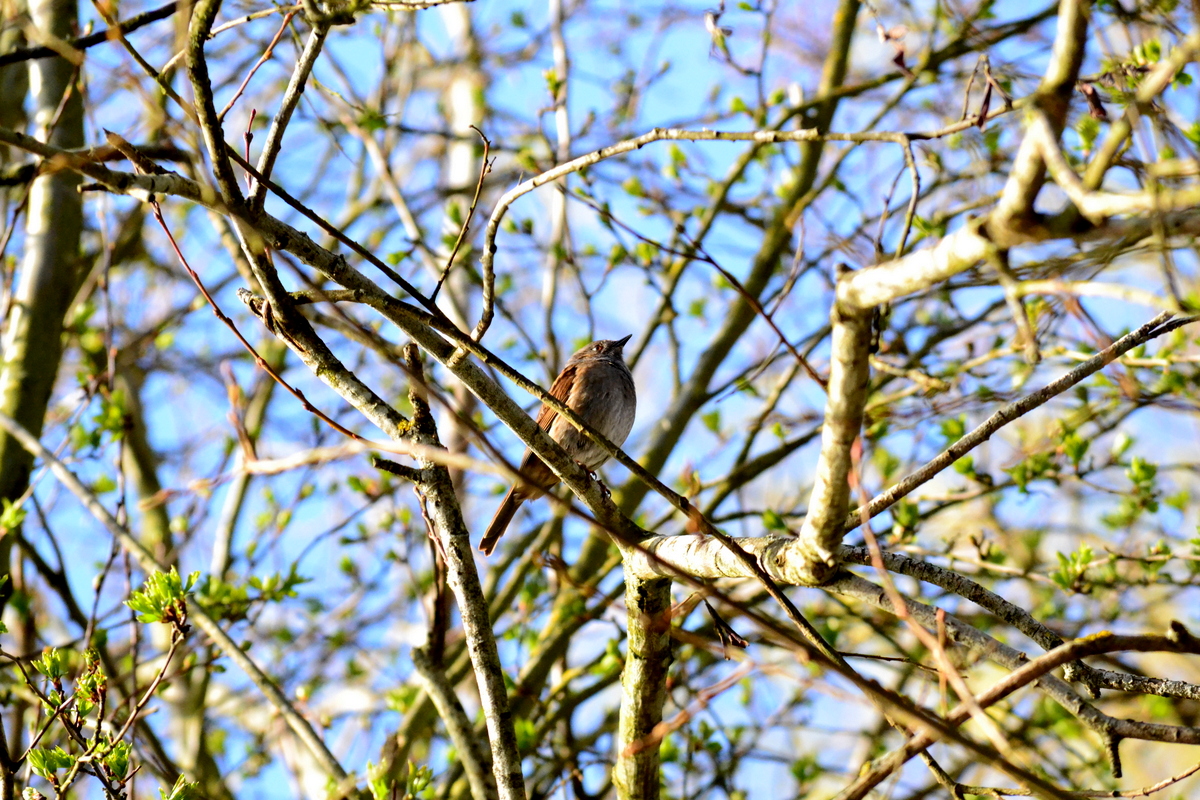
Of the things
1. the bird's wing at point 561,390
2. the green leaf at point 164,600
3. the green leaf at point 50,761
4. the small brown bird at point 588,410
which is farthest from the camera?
the bird's wing at point 561,390

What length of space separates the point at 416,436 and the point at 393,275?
2.13 ft

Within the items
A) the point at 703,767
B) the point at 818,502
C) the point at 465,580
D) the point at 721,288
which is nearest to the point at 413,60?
the point at 721,288

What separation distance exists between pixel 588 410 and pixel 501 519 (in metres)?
0.76

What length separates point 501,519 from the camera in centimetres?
532

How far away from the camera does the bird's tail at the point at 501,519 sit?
5117 millimetres

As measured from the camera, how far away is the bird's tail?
512 centimetres

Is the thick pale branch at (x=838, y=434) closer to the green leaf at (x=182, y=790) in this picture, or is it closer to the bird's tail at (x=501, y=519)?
the green leaf at (x=182, y=790)

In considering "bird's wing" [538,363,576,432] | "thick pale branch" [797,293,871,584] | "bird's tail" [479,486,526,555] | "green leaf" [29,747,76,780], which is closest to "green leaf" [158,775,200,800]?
"green leaf" [29,747,76,780]

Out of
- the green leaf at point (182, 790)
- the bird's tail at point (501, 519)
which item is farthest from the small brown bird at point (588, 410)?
the green leaf at point (182, 790)

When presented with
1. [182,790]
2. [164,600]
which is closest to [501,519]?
Answer: [164,600]

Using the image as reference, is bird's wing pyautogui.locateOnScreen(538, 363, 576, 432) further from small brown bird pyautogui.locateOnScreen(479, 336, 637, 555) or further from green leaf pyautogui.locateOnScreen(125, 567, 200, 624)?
green leaf pyautogui.locateOnScreen(125, 567, 200, 624)

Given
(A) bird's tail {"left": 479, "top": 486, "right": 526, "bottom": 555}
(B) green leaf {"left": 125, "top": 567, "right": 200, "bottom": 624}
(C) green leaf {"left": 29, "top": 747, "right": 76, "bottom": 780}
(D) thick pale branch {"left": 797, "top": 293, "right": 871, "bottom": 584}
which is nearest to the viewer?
(D) thick pale branch {"left": 797, "top": 293, "right": 871, "bottom": 584}

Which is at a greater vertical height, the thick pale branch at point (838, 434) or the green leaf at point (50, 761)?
the thick pale branch at point (838, 434)

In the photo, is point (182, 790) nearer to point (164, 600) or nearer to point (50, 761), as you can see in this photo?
point (50, 761)
